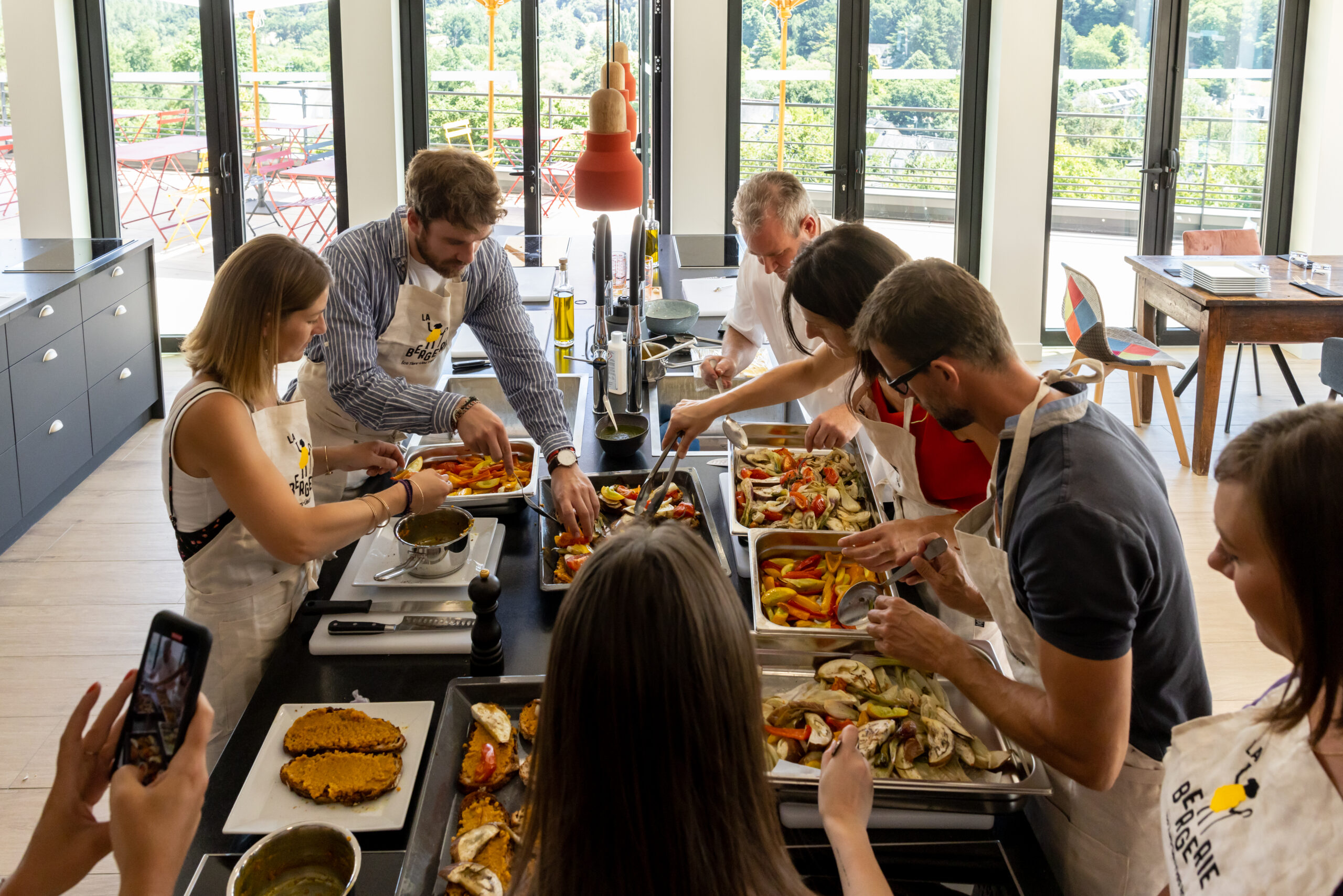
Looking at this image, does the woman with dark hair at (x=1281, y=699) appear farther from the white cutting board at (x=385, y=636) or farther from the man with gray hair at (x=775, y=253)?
the man with gray hair at (x=775, y=253)

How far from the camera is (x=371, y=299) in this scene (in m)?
2.63

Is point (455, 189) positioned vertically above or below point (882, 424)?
above

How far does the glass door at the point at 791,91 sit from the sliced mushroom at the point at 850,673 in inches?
203

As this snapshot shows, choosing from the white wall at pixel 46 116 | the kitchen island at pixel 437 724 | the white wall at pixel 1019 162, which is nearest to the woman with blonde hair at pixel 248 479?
the kitchen island at pixel 437 724

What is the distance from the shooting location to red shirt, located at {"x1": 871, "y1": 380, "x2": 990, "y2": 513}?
2270 millimetres

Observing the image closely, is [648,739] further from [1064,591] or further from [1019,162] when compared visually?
[1019,162]

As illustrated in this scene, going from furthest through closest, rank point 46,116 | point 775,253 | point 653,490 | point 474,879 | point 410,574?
point 46,116, point 775,253, point 653,490, point 410,574, point 474,879

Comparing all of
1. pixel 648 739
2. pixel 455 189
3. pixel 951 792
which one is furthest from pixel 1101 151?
pixel 648 739

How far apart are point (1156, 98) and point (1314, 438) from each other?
6.28 m

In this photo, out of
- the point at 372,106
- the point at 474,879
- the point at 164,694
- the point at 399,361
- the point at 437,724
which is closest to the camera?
the point at 164,694

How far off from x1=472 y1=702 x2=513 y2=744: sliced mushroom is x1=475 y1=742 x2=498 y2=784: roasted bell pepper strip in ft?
0.07

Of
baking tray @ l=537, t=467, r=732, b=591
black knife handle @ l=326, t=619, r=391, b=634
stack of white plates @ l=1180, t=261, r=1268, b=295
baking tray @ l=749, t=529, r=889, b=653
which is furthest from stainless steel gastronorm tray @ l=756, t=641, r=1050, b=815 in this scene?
stack of white plates @ l=1180, t=261, r=1268, b=295

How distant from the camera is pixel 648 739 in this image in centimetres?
95

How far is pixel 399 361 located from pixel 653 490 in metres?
0.78
